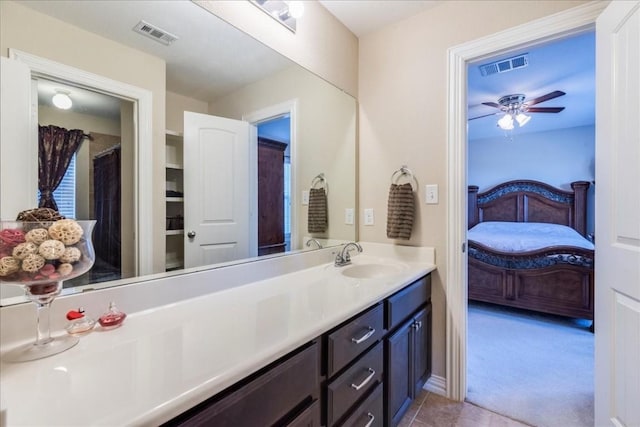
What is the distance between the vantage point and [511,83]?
9.79 ft

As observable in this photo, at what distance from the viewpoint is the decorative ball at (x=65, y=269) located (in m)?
0.75

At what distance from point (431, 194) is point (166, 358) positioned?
5.38 ft

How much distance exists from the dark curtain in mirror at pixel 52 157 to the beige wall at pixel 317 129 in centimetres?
65

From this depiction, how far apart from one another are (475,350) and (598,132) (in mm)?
1824

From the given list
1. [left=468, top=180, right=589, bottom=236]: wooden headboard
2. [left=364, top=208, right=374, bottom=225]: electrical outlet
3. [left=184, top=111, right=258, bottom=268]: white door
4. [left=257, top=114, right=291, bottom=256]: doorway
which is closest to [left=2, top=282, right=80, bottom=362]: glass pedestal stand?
[left=184, top=111, right=258, bottom=268]: white door

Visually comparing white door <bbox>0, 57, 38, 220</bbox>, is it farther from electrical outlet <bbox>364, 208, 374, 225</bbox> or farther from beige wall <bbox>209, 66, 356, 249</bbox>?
electrical outlet <bbox>364, 208, 374, 225</bbox>

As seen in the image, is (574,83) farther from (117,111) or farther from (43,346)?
(43,346)

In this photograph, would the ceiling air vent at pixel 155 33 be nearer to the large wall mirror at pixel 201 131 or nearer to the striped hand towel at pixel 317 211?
the large wall mirror at pixel 201 131

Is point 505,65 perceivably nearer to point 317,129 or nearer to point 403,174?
point 403,174

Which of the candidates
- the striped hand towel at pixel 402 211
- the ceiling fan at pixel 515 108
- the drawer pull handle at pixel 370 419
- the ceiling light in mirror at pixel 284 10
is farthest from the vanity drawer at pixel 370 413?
the ceiling fan at pixel 515 108

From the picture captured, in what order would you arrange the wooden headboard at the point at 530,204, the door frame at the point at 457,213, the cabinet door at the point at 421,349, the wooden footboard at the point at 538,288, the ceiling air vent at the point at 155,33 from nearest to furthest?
the ceiling air vent at the point at 155,33
the cabinet door at the point at 421,349
the door frame at the point at 457,213
the wooden footboard at the point at 538,288
the wooden headboard at the point at 530,204

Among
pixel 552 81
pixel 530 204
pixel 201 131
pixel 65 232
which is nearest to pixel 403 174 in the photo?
pixel 201 131

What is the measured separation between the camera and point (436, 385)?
1839mm

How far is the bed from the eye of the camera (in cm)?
287
